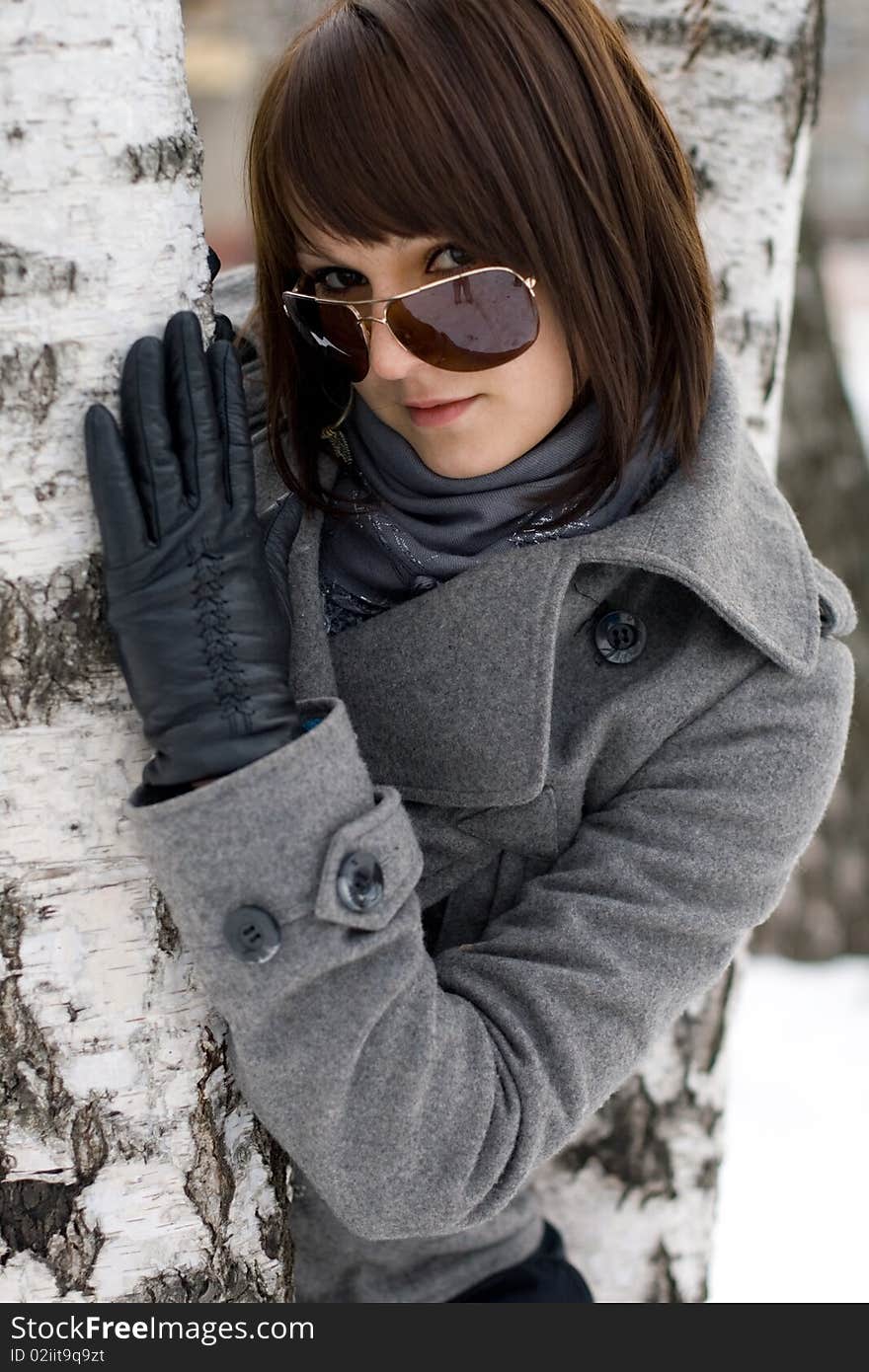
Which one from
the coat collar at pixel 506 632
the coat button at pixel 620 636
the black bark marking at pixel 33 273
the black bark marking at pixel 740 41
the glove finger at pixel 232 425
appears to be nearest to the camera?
the black bark marking at pixel 33 273

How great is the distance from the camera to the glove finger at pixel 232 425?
1.24 metres

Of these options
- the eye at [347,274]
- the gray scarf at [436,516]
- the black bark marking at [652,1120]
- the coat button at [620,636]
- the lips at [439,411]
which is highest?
the eye at [347,274]

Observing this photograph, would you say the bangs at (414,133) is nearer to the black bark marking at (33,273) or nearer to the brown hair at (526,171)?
the brown hair at (526,171)

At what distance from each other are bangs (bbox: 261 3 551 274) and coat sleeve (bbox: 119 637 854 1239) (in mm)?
511

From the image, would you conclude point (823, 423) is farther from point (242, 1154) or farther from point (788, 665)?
point (242, 1154)

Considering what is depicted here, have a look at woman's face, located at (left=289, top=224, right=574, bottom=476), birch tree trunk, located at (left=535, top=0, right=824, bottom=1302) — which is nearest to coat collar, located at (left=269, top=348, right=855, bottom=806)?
woman's face, located at (left=289, top=224, right=574, bottom=476)

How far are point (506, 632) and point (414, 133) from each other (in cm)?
52

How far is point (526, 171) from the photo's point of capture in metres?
1.37

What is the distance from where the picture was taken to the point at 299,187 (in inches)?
56.4

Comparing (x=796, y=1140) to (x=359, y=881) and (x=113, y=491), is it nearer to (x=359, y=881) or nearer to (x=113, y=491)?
(x=359, y=881)

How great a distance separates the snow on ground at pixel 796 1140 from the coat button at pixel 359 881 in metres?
1.53

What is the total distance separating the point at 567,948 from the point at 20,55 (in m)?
0.99

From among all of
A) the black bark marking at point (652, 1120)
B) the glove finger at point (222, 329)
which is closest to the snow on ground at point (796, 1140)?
the black bark marking at point (652, 1120)

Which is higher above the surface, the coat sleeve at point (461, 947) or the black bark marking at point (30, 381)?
the black bark marking at point (30, 381)
